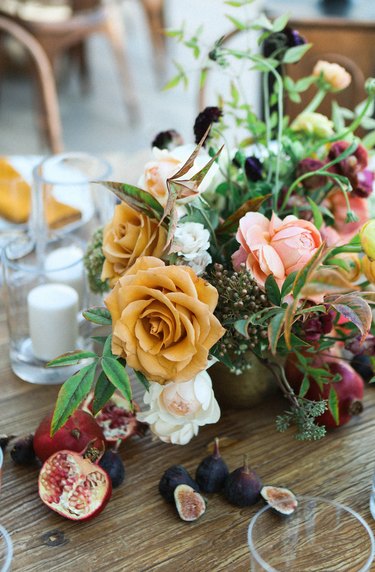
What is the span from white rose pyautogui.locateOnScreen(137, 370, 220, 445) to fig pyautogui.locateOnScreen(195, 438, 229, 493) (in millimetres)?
32

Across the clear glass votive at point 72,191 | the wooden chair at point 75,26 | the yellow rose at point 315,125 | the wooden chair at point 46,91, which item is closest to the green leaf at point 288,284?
the yellow rose at point 315,125

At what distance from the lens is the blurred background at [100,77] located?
3461 millimetres

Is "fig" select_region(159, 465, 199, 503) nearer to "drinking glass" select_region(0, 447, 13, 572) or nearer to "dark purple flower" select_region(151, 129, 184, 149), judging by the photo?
"drinking glass" select_region(0, 447, 13, 572)

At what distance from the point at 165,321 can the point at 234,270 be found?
0.43ft

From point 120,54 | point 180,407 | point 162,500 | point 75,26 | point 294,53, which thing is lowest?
point 120,54

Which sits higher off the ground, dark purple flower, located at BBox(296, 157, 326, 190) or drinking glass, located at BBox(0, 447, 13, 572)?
dark purple flower, located at BBox(296, 157, 326, 190)

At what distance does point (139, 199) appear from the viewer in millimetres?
780

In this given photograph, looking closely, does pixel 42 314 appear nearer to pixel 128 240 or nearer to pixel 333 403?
pixel 128 240

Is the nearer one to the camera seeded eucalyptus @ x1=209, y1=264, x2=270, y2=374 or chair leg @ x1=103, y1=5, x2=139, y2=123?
seeded eucalyptus @ x1=209, y1=264, x2=270, y2=374

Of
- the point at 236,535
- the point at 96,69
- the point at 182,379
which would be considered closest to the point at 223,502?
the point at 236,535

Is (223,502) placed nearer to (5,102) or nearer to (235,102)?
(235,102)

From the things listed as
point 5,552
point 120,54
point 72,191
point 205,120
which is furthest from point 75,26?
point 5,552

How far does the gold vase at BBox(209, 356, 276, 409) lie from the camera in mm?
885

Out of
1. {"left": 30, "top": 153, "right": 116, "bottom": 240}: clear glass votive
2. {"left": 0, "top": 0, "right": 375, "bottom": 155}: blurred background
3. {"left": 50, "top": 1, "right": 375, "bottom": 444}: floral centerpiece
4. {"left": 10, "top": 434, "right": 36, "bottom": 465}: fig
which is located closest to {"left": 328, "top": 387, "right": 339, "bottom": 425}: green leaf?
{"left": 50, "top": 1, "right": 375, "bottom": 444}: floral centerpiece
